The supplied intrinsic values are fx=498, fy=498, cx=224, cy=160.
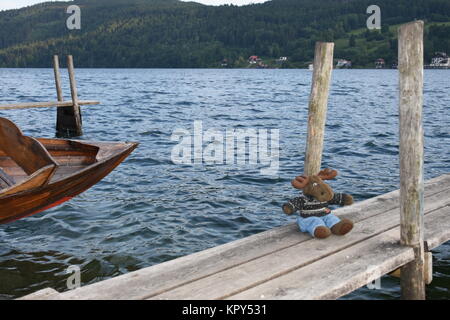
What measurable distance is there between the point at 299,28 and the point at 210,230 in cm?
18728

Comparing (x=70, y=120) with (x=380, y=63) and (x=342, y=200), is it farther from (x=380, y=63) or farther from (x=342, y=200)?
(x=380, y=63)

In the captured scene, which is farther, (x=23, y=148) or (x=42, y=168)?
(x=23, y=148)

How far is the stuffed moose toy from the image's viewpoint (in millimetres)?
6102

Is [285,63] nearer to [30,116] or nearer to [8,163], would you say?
[30,116]

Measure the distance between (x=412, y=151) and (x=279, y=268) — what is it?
1942 mm

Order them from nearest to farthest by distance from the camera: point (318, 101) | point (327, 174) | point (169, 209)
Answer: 1. point (327, 174)
2. point (318, 101)
3. point (169, 209)

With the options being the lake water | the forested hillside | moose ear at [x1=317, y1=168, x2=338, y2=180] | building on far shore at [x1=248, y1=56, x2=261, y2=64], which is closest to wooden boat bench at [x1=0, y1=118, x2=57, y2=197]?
the lake water

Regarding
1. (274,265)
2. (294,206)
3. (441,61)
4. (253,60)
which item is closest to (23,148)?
(294,206)

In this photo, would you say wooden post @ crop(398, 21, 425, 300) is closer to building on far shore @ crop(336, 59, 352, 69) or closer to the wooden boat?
the wooden boat

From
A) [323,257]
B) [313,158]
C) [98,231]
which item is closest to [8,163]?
[98,231]

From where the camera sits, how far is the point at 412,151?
545 centimetres

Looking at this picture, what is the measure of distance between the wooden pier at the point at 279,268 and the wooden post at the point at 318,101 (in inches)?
42.4

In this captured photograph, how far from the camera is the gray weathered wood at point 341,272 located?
468 centimetres
